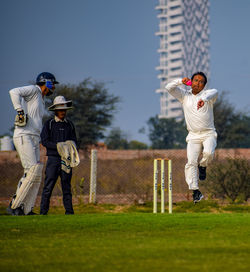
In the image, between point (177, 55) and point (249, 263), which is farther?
point (177, 55)

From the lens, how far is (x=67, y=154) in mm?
10422

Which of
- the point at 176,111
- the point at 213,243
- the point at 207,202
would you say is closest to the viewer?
the point at 213,243

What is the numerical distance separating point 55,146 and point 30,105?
77 cm

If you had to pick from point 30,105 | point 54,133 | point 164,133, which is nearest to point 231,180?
point 54,133

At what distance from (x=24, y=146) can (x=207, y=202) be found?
6814 millimetres

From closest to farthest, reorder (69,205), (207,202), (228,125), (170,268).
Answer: (170,268)
(69,205)
(207,202)
(228,125)

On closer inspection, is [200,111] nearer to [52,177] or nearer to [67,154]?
[67,154]

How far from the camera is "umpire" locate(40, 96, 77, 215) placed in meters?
10.6

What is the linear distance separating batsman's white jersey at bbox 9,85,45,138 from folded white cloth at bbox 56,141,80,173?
0.43 m

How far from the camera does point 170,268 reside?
489 cm

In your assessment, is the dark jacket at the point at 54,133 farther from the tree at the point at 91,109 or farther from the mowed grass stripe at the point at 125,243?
the tree at the point at 91,109

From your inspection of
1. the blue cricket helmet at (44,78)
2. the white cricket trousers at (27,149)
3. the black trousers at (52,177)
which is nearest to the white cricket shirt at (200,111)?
the blue cricket helmet at (44,78)

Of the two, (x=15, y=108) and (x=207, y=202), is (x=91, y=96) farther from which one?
(x=15, y=108)

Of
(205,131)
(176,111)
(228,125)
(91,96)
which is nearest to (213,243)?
(205,131)
